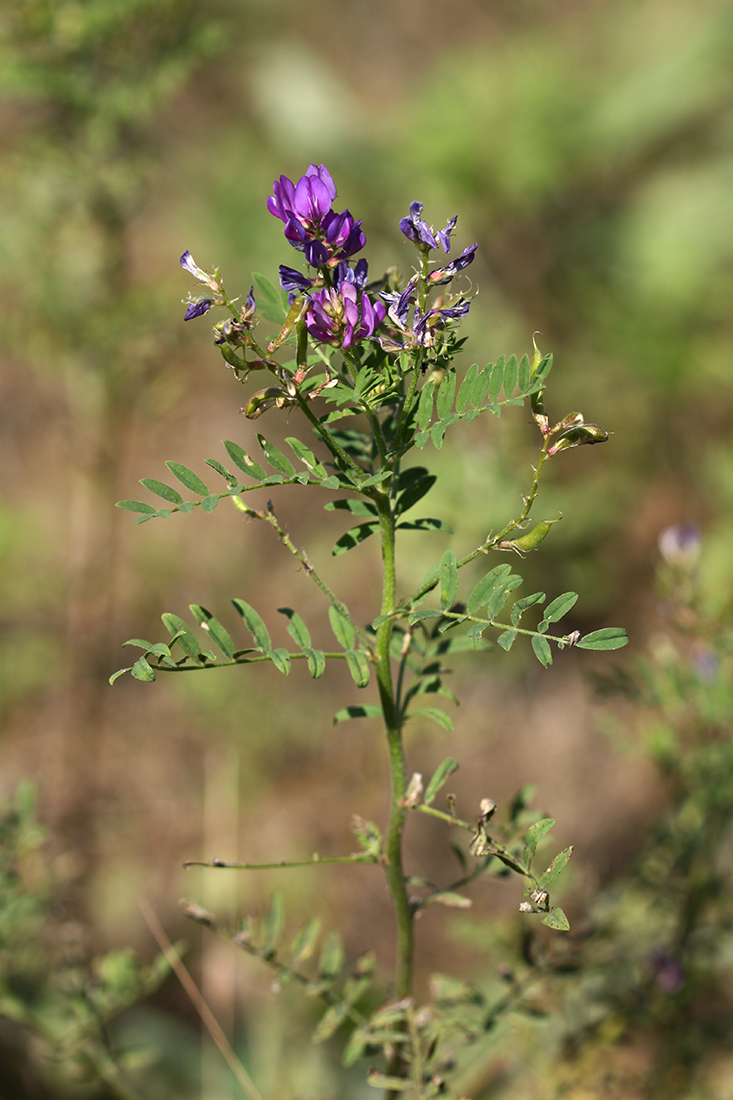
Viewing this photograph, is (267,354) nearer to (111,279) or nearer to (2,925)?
(2,925)

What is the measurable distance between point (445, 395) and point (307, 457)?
116mm

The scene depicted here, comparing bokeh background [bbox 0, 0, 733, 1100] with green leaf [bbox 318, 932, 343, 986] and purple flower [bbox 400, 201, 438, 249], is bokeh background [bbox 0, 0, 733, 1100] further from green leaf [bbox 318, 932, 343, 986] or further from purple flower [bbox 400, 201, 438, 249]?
purple flower [bbox 400, 201, 438, 249]

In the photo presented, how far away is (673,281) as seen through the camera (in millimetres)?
3408

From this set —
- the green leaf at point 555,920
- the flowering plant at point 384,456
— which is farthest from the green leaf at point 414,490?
the green leaf at point 555,920

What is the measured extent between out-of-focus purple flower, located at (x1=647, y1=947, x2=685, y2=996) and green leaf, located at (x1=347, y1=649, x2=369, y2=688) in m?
0.75

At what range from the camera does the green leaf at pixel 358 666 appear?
2.16 ft

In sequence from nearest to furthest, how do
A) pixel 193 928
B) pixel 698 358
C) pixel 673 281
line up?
pixel 193 928 < pixel 698 358 < pixel 673 281

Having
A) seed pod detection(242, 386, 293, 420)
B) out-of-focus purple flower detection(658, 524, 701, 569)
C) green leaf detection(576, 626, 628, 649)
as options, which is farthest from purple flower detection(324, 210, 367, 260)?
out-of-focus purple flower detection(658, 524, 701, 569)

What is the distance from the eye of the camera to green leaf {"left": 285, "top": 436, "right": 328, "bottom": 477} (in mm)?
640

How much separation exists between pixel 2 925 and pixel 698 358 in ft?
9.03

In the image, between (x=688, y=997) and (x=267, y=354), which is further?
(x=688, y=997)

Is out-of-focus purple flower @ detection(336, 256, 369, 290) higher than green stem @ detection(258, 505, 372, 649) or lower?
higher

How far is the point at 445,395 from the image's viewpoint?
66 cm

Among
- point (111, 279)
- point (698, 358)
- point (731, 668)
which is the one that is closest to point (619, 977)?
point (731, 668)
